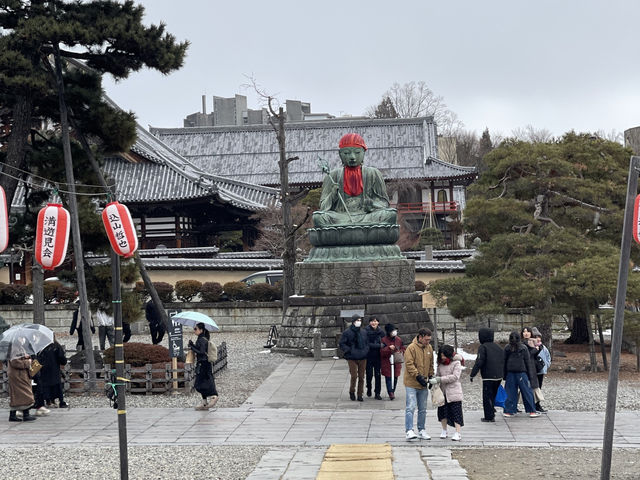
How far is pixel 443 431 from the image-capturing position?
1320 cm

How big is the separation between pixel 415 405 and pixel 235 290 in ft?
62.6

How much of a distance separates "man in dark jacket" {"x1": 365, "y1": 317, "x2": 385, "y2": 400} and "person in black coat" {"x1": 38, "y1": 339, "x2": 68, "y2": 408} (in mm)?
5379

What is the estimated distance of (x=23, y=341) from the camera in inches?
606

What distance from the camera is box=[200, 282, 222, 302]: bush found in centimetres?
3167

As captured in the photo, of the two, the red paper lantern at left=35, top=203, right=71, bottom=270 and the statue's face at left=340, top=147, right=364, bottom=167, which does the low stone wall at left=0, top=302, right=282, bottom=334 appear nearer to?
the statue's face at left=340, top=147, right=364, bottom=167

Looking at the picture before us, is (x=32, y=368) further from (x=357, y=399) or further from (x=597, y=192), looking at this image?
(x=597, y=192)

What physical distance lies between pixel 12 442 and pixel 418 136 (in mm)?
46200

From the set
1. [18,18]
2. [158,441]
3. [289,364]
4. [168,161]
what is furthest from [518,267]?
[168,161]

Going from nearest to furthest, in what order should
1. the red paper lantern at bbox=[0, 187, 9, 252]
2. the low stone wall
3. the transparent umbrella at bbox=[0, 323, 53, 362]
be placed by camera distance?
the red paper lantern at bbox=[0, 187, 9, 252]
the transparent umbrella at bbox=[0, 323, 53, 362]
the low stone wall

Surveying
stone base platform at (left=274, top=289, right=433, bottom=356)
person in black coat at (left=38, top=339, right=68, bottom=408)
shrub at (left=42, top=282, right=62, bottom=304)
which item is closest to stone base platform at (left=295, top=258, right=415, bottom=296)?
stone base platform at (left=274, top=289, right=433, bottom=356)

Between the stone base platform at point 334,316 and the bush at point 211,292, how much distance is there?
337 inches

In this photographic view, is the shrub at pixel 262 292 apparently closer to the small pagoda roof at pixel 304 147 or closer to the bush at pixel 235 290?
the bush at pixel 235 290

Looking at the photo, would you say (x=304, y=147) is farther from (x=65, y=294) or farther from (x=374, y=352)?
(x=374, y=352)

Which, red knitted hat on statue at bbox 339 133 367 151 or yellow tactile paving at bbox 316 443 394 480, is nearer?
yellow tactile paving at bbox 316 443 394 480
